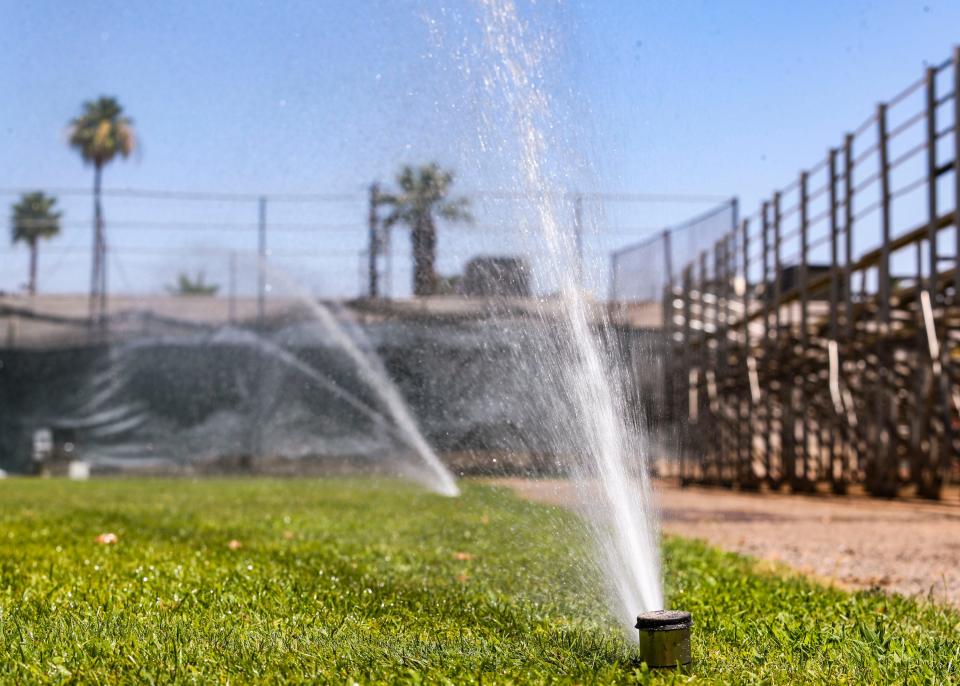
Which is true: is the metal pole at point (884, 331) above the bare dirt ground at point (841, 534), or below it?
above

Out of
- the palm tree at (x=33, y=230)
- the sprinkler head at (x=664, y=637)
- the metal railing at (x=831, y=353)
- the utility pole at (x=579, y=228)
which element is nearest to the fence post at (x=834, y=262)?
the metal railing at (x=831, y=353)

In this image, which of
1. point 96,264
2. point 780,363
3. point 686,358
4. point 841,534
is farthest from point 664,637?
point 96,264

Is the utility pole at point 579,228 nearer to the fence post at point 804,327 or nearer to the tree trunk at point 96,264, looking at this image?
the fence post at point 804,327

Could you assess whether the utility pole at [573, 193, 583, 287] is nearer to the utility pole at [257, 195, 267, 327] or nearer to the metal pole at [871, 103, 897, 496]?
the metal pole at [871, 103, 897, 496]

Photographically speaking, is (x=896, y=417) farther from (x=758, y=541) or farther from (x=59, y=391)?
(x=59, y=391)

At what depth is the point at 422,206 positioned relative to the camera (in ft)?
37.4

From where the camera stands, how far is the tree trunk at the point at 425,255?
1161cm

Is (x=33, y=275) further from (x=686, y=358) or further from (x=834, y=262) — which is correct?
(x=834, y=262)

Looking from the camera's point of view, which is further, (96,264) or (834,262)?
(96,264)

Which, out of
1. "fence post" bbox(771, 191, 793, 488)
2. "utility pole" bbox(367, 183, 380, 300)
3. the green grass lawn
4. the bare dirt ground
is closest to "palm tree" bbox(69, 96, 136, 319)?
"utility pole" bbox(367, 183, 380, 300)

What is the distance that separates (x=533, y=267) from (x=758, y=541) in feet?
15.4

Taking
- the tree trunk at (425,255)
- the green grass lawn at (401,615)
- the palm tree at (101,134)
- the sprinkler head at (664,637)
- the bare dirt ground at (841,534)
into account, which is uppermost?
the palm tree at (101,134)

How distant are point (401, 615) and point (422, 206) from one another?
777 centimetres

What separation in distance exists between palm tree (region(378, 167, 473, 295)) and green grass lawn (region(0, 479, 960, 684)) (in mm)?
2794
